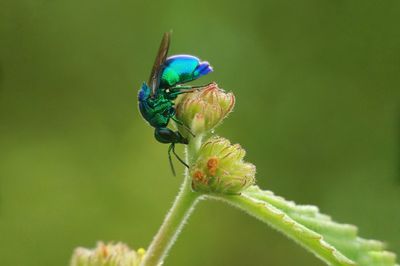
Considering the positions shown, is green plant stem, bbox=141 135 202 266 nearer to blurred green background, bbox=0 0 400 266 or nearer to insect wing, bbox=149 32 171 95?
insect wing, bbox=149 32 171 95

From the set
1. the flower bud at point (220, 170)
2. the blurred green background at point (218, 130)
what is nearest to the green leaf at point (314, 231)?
the flower bud at point (220, 170)

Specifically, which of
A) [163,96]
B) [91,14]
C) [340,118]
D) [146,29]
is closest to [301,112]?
[340,118]

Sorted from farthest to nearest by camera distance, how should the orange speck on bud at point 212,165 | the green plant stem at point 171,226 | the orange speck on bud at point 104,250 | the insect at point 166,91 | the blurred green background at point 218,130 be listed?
the blurred green background at point 218,130 → the insect at point 166,91 → the orange speck on bud at point 104,250 → the orange speck on bud at point 212,165 → the green plant stem at point 171,226

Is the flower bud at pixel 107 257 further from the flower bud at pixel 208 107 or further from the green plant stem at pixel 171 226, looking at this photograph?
the flower bud at pixel 208 107

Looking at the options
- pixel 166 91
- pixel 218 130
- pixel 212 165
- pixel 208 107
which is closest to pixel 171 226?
pixel 212 165

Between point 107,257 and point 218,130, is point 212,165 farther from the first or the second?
point 218,130

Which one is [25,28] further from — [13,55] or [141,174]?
[141,174]
